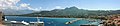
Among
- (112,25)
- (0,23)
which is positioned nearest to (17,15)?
(112,25)

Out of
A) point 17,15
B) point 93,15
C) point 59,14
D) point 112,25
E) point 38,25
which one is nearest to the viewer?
point 38,25

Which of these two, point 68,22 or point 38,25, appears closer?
point 38,25

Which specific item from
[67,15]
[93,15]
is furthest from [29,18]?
[93,15]

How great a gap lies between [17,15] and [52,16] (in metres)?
4.19

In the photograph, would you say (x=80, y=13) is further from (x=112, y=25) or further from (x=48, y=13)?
(x=112, y=25)

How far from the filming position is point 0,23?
1129cm

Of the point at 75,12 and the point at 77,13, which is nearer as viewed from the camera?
the point at 77,13

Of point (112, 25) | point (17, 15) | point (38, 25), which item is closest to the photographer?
point (38, 25)

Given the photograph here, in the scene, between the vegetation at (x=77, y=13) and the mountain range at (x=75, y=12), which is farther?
the vegetation at (x=77, y=13)

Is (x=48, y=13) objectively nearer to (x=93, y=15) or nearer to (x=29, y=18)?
(x=29, y=18)

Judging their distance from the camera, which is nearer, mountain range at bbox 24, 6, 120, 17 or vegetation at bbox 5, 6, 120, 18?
mountain range at bbox 24, 6, 120, 17

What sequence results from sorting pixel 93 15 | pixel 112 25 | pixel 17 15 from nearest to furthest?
pixel 112 25, pixel 17 15, pixel 93 15

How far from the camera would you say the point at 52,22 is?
29.6m

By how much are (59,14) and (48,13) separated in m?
1.44
